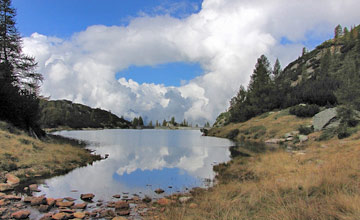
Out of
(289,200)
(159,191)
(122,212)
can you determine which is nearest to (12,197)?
(122,212)

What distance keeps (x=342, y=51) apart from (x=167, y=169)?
118m

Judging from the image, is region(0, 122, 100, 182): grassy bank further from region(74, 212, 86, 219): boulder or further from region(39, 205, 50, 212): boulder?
region(74, 212, 86, 219): boulder

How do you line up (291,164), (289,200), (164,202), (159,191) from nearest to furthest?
1. (289,200)
2. (164,202)
3. (159,191)
4. (291,164)

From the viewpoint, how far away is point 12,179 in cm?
1477

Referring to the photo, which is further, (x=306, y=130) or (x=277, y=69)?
(x=277, y=69)

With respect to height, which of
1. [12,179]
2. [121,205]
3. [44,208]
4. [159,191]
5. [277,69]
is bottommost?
[159,191]

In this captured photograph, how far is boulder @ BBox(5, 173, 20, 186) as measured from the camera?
14.3 metres

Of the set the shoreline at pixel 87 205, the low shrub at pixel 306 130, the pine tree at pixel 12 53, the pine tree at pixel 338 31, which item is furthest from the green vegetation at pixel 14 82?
the pine tree at pixel 338 31

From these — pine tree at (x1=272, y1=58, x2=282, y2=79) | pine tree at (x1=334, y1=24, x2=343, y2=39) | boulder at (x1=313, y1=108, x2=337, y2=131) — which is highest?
pine tree at (x1=334, y1=24, x2=343, y2=39)

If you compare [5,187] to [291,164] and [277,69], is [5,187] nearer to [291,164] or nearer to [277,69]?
[291,164]

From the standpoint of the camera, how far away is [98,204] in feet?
38.5

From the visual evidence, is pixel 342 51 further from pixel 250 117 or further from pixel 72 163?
pixel 72 163

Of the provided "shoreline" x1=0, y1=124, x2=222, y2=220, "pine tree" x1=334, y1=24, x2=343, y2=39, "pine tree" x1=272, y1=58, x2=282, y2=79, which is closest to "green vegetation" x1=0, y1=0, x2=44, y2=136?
"shoreline" x1=0, y1=124, x2=222, y2=220

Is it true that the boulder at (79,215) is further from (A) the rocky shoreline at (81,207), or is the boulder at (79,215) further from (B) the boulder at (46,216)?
(B) the boulder at (46,216)
